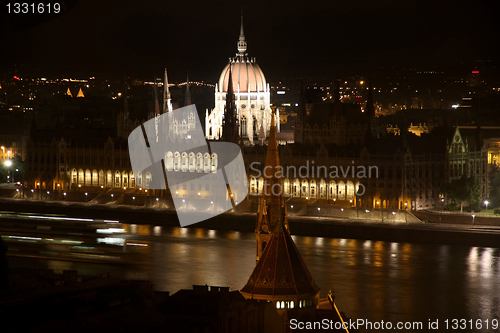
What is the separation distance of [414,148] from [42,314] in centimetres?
3723

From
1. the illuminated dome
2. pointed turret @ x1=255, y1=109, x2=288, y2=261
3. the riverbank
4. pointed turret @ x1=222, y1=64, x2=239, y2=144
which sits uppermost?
the illuminated dome

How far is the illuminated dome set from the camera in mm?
69188

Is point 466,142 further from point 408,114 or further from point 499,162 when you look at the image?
point 408,114

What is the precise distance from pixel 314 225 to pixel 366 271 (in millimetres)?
10488

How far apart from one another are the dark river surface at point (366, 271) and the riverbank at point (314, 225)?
66 centimetres

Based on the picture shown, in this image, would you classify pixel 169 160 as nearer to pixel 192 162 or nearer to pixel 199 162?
pixel 192 162

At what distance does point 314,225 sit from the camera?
5009 cm

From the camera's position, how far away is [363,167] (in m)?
53.7

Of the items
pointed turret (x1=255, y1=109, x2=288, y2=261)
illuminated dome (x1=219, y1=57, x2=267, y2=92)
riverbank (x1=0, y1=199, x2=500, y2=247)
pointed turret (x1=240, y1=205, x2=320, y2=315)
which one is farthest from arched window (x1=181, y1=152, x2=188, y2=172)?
pointed turret (x1=240, y1=205, x2=320, y2=315)

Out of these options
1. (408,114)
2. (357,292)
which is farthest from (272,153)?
(408,114)

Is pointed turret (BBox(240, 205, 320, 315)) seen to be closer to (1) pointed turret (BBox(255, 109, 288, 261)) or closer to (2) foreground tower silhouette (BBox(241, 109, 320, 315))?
(2) foreground tower silhouette (BBox(241, 109, 320, 315))

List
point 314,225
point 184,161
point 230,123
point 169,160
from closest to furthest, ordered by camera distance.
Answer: point 314,225, point 184,161, point 230,123, point 169,160

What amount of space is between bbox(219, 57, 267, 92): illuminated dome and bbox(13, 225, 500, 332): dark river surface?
20226 millimetres

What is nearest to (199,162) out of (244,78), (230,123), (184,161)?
(184,161)
